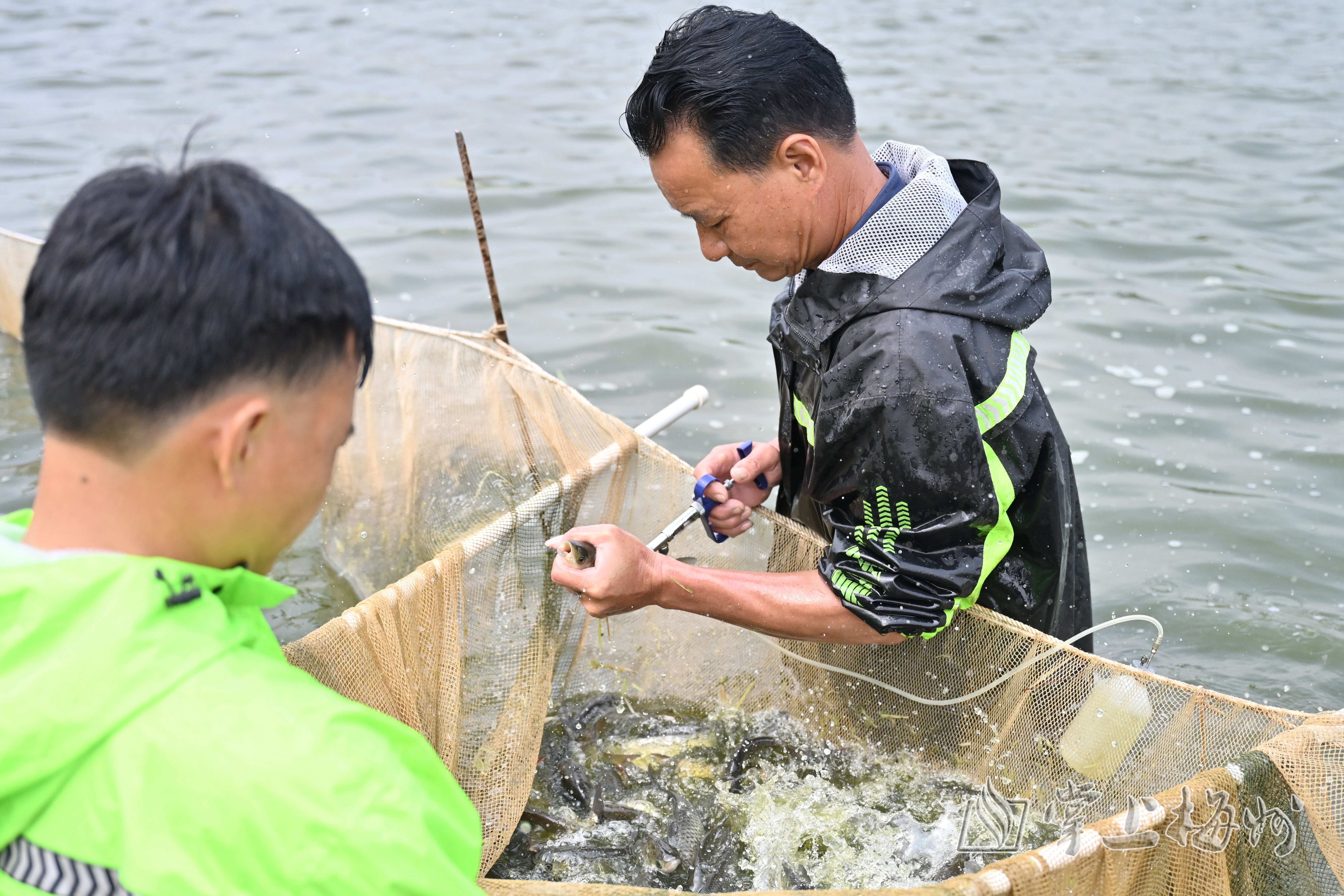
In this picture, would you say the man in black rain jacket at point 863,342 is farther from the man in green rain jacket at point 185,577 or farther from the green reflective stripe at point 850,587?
the man in green rain jacket at point 185,577

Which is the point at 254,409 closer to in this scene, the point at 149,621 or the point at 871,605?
the point at 149,621

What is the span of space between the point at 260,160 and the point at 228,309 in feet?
26.6

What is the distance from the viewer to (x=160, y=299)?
4.17ft

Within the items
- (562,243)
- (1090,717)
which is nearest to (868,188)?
(1090,717)

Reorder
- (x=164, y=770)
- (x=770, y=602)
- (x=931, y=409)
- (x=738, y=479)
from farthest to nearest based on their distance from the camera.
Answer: (x=738, y=479) < (x=770, y=602) < (x=931, y=409) < (x=164, y=770)

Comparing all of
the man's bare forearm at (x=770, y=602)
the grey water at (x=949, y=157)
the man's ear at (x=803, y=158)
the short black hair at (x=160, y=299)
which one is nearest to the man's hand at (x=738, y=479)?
the man's bare forearm at (x=770, y=602)

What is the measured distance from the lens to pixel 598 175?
876 centimetres

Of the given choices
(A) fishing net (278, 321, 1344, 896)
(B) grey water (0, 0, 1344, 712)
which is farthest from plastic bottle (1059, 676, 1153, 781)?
(B) grey water (0, 0, 1344, 712)

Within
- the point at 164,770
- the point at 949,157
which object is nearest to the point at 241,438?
the point at 164,770

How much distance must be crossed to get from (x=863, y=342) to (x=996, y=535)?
1.88ft

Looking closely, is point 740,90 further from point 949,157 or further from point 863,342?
point 949,157

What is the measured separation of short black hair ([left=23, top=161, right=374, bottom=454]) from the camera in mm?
1275

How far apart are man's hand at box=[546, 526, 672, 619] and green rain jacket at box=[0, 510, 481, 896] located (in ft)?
4.33

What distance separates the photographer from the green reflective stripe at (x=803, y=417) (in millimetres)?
2865
